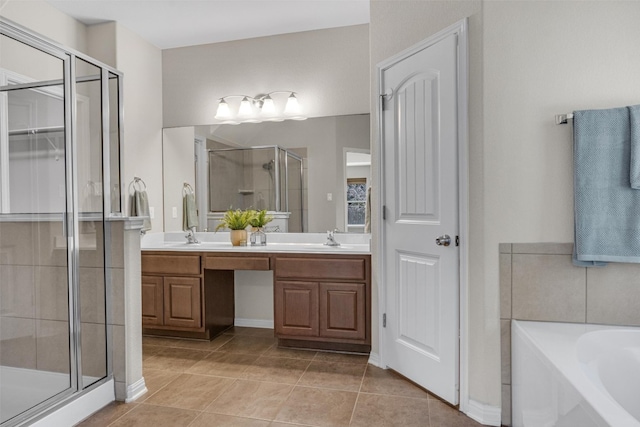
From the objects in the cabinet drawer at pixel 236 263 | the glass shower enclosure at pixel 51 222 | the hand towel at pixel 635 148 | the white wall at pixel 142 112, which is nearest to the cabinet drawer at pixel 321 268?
the cabinet drawer at pixel 236 263

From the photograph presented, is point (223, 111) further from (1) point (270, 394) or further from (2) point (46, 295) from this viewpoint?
(1) point (270, 394)

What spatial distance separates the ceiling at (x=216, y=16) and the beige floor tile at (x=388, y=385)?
2.63m

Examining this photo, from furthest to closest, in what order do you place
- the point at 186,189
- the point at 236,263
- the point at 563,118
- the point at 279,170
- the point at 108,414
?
the point at 186,189 → the point at 279,170 → the point at 236,263 → the point at 108,414 → the point at 563,118

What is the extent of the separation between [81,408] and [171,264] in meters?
1.31

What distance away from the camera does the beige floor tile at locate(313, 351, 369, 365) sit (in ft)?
9.22

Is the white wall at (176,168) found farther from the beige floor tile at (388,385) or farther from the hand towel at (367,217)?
the beige floor tile at (388,385)

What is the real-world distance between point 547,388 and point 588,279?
0.66m

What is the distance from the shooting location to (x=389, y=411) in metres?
2.09

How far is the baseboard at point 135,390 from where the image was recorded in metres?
2.23

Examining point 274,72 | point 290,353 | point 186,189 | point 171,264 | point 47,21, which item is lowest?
point 290,353

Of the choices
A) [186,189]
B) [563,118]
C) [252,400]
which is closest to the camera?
[563,118]

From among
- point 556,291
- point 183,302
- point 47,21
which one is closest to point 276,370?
point 183,302

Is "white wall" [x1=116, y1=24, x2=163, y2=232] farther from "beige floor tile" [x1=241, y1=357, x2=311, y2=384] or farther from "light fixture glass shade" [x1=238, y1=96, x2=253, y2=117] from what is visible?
"beige floor tile" [x1=241, y1=357, x2=311, y2=384]

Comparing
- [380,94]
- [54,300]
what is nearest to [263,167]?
[380,94]
